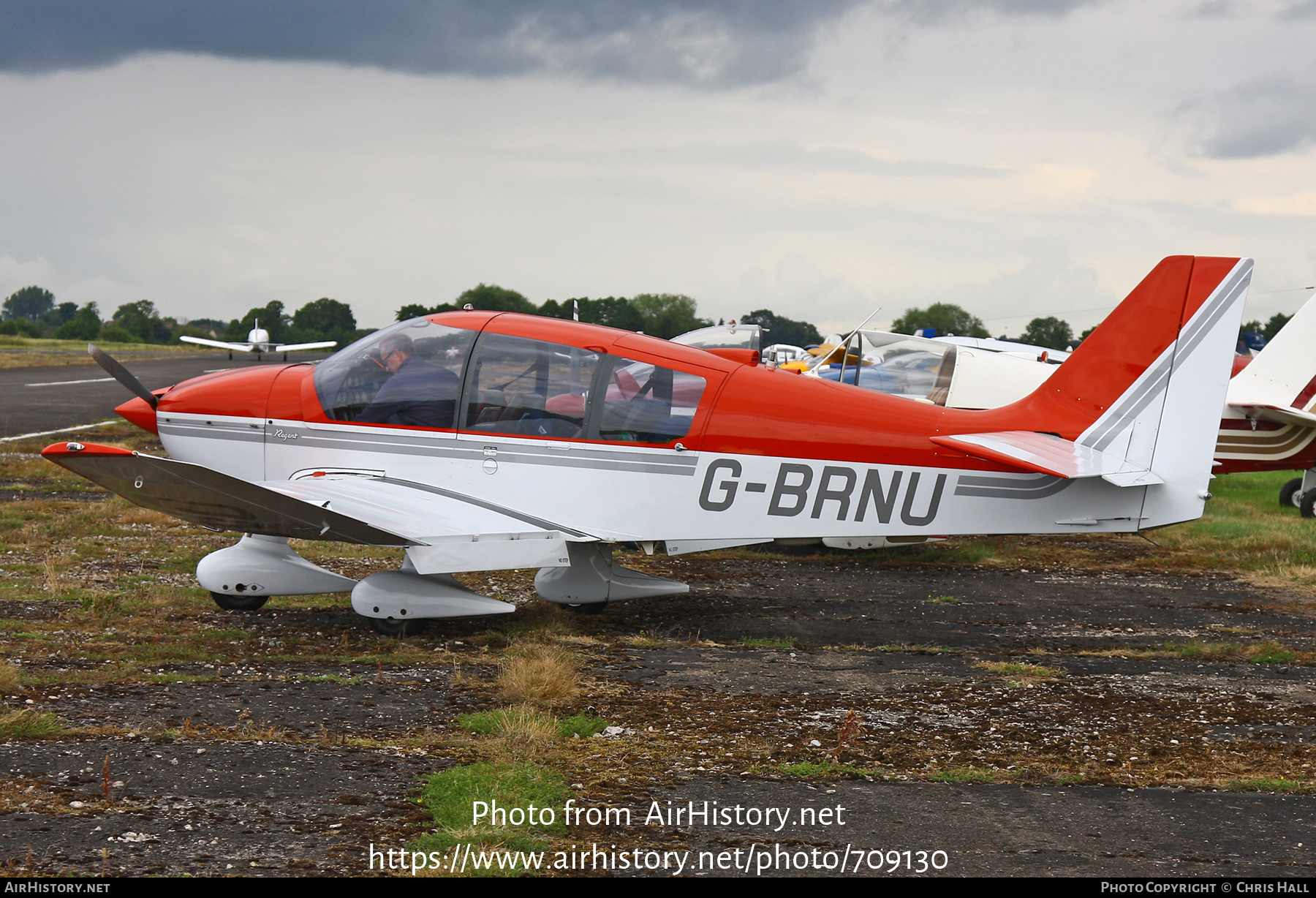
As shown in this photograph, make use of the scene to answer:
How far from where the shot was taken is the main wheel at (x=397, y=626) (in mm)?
7516

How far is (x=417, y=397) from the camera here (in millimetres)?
7781

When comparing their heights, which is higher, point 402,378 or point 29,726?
point 402,378

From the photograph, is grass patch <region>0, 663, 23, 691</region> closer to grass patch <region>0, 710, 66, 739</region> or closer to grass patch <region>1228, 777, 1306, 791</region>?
grass patch <region>0, 710, 66, 739</region>

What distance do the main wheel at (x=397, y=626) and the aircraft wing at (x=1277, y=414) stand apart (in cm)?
1168

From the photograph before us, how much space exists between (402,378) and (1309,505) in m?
13.4

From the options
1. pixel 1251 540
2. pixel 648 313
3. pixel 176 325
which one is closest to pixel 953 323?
pixel 648 313

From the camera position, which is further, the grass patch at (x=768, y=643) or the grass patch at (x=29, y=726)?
the grass patch at (x=768, y=643)

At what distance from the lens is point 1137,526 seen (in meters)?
7.48

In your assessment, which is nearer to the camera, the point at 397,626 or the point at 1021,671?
the point at 1021,671

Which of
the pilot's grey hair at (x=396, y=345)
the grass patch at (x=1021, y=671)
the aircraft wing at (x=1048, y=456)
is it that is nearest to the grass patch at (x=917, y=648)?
the grass patch at (x=1021, y=671)

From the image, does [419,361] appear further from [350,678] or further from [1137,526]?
[1137,526]

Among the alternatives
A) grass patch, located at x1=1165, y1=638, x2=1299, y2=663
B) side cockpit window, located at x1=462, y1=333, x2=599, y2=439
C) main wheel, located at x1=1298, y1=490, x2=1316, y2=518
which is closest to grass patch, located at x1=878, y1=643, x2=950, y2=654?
grass patch, located at x1=1165, y1=638, x2=1299, y2=663

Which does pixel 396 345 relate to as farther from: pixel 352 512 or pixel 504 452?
pixel 352 512

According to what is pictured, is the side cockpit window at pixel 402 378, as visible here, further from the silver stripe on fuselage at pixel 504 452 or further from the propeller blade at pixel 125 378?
the propeller blade at pixel 125 378
